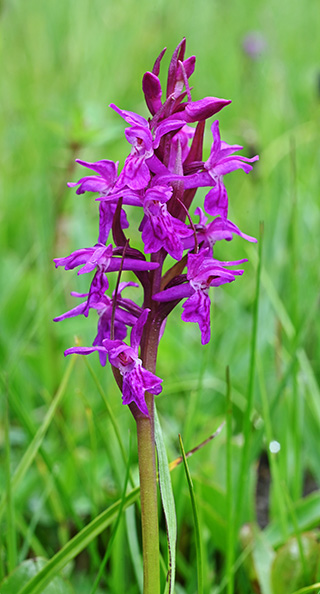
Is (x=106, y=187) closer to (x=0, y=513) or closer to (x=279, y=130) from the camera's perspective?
(x=0, y=513)

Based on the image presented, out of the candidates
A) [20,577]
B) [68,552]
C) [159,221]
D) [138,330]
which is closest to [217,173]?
[159,221]

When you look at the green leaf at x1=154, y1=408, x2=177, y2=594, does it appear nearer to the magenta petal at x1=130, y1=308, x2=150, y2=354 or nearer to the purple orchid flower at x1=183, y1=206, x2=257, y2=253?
the magenta petal at x1=130, y1=308, x2=150, y2=354

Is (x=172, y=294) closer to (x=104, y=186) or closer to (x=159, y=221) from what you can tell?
(x=159, y=221)

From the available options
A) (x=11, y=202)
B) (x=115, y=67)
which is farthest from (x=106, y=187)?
(x=115, y=67)

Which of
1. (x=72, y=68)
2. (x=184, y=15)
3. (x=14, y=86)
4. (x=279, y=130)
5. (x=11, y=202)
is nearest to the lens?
(x=11, y=202)

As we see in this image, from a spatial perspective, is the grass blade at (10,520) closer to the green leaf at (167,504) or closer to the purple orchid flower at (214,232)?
the green leaf at (167,504)

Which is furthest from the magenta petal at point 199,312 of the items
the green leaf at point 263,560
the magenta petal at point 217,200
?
the green leaf at point 263,560

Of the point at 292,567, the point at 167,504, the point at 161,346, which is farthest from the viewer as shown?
the point at 161,346
